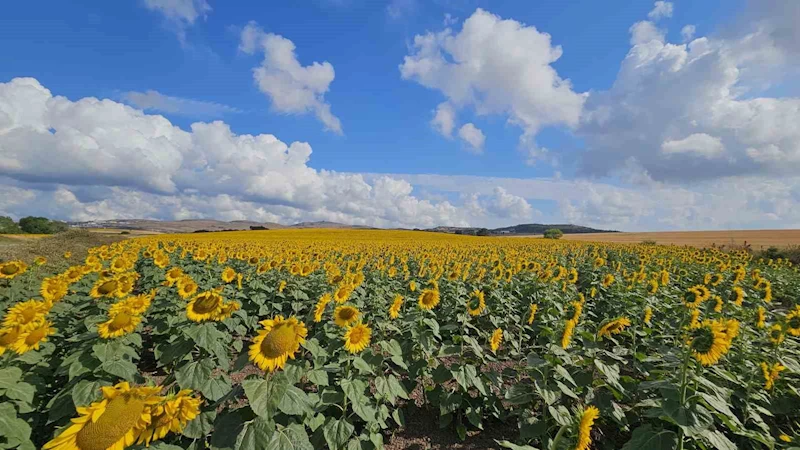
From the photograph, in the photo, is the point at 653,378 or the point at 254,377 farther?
the point at 653,378

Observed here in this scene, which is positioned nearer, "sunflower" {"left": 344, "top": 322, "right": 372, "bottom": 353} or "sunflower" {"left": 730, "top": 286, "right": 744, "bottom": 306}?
"sunflower" {"left": 344, "top": 322, "right": 372, "bottom": 353}

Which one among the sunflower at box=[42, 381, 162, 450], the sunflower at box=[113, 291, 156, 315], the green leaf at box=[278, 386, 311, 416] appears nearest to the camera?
the sunflower at box=[42, 381, 162, 450]

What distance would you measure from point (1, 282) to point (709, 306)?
44.1 feet

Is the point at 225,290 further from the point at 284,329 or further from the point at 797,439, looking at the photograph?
the point at 797,439

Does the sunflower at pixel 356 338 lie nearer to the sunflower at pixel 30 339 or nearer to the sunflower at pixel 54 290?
the sunflower at pixel 30 339

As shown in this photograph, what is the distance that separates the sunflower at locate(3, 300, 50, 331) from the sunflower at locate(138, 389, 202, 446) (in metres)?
2.57

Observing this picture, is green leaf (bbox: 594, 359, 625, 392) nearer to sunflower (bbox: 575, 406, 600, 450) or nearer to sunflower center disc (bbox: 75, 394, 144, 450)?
sunflower (bbox: 575, 406, 600, 450)

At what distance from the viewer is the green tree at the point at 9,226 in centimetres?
5608

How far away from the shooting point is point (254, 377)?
9.14 ft

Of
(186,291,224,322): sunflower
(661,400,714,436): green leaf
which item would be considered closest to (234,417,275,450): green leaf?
(186,291,224,322): sunflower

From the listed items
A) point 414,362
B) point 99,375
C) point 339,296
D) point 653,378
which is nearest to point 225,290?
point 339,296

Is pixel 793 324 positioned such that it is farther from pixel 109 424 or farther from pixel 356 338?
pixel 109 424

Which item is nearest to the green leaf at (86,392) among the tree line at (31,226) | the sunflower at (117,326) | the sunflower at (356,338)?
the sunflower at (117,326)

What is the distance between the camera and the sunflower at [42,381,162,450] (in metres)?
2.03
